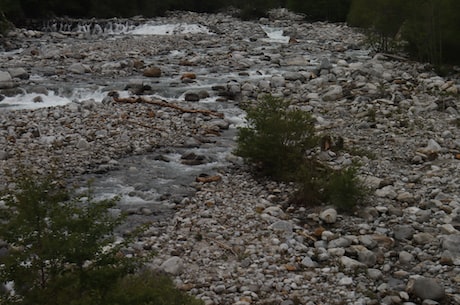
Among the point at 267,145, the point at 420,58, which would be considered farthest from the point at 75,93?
the point at 420,58

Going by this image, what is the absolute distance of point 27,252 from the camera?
4773 millimetres

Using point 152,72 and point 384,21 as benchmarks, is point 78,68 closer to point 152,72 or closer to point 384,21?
point 152,72

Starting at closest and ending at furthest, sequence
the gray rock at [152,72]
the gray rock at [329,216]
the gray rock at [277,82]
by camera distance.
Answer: the gray rock at [329,216] → the gray rock at [277,82] → the gray rock at [152,72]

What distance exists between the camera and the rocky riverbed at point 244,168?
21.5ft

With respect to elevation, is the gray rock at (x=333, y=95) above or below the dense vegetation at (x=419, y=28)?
below

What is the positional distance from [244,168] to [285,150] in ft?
3.55

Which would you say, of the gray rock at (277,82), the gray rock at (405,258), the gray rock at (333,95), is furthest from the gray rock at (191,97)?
the gray rock at (405,258)

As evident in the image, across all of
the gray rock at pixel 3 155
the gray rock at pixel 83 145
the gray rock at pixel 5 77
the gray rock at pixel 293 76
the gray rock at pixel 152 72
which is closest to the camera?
the gray rock at pixel 3 155

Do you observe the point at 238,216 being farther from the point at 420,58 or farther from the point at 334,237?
the point at 420,58

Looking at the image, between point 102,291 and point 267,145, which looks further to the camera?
point 267,145

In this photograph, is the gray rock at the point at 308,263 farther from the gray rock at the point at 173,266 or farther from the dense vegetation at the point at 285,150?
the dense vegetation at the point at 285,150

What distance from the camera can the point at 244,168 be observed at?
34.6ft

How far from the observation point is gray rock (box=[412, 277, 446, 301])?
5.92 metres

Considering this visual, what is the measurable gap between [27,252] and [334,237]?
14.2ft
